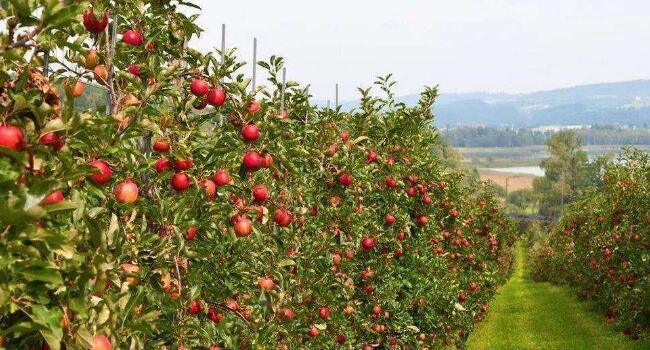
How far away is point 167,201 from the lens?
378 cm

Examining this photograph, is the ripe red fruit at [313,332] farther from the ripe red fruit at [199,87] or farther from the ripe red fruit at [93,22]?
the ripe red fruit at [93,22]

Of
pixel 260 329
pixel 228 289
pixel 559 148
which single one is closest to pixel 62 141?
pixel 228 289

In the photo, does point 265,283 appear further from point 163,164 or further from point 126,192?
point 126,192

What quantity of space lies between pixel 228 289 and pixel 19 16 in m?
2.78

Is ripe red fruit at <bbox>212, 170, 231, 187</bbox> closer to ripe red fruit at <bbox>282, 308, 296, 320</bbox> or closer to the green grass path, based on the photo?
ripe red fruit at <bbox>282, 308, 296, 320</bbox>

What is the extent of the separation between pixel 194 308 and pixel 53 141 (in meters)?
2.23

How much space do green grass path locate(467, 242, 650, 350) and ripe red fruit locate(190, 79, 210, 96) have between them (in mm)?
16016

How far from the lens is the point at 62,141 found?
2.22 meters

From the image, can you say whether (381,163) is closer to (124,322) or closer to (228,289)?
(228,289)

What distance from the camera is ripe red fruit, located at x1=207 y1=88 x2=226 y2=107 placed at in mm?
4133

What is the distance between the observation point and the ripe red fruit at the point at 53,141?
2191mm

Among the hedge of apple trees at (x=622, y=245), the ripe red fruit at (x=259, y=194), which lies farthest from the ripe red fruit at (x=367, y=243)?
the hedge of apple trees at (x=622, y=245)

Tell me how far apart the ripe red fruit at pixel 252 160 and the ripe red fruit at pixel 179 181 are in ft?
1.60

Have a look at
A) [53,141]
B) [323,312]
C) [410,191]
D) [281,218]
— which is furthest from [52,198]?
[410,191]
